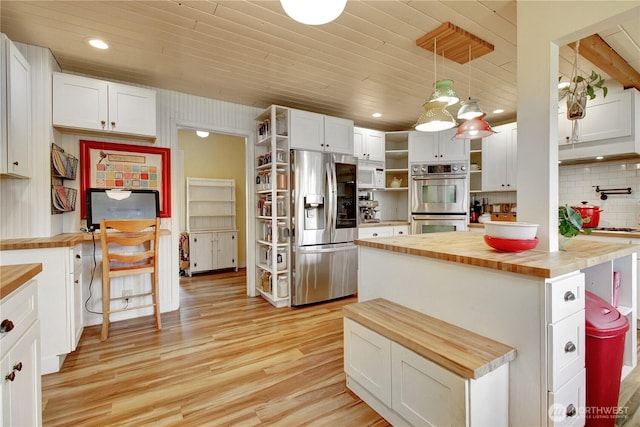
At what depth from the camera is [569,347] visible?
4.34 ft

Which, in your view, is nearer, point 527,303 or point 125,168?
point 527,303

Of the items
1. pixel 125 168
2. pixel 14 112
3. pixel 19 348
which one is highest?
pixel 14 112

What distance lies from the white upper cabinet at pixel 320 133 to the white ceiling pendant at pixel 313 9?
7.17 ft

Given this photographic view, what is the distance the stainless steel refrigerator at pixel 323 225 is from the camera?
354 centimetres

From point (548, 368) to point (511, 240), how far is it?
58 centimetres

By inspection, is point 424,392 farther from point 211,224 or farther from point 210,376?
point 211,224

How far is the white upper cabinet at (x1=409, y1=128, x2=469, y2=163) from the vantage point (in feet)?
14.0

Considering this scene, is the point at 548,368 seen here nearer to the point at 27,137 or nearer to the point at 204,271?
the point at 27,137

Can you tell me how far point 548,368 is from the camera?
1234mm

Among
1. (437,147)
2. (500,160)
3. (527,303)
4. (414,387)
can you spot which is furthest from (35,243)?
(500,160)

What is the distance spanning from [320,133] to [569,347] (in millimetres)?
3070

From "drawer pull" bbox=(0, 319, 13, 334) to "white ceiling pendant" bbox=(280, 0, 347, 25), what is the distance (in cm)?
154

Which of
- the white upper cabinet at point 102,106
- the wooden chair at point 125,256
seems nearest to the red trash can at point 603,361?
the wooden chair at point 125,256

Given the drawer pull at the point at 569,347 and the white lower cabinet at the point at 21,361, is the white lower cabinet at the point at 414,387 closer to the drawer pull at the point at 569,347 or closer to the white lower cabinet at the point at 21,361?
the drawer pull at the point at 569,347
